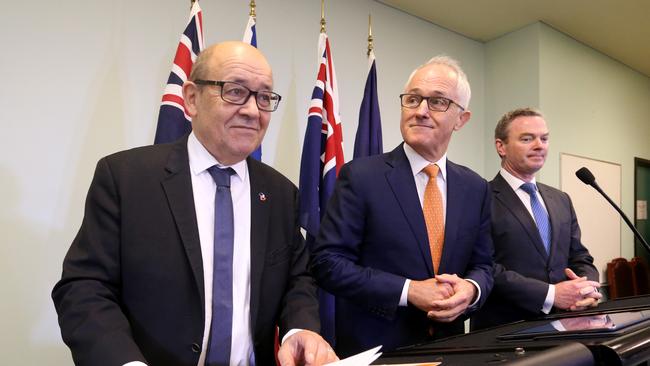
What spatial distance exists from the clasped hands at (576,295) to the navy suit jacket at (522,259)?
0.18ft

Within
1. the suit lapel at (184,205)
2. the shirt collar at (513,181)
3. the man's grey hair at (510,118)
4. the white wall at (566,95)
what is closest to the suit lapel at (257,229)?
the suit lapel at (184,205)

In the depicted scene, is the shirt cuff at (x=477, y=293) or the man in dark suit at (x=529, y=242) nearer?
the shirt cuff at (x=477, y=293)

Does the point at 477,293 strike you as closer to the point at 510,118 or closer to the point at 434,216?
the point at 434,216

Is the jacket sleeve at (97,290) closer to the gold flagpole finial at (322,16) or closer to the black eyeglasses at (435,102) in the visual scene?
the black eyeglasses at (435,102)

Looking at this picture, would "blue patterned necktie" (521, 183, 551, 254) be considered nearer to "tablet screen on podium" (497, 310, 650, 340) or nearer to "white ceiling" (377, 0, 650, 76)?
"tablet screen on podium" (497, 310, 650, 340)

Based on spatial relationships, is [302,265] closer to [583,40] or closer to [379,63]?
[379,63]

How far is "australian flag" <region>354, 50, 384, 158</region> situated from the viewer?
2.83m

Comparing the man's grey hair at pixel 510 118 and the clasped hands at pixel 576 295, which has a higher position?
the man's grey hair at pixel 510 118

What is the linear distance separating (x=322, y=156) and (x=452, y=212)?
1370 millimetres

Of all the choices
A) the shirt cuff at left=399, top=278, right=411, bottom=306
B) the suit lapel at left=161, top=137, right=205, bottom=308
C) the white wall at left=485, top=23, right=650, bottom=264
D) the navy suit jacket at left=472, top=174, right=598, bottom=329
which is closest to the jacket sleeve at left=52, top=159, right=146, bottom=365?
the suit lapel at left=161, top=137, right=205, bottom=308

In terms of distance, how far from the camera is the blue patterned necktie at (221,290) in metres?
1.06

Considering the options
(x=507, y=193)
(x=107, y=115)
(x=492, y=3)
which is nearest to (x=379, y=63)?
(x=492, y=3)

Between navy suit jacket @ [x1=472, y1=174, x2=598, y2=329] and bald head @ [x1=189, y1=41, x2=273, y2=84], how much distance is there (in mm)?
1234

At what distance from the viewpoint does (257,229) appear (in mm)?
1184
